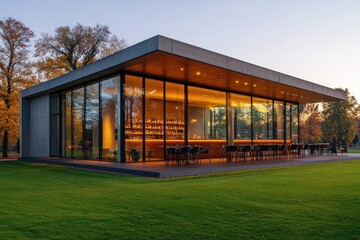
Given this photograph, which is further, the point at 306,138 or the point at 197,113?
the point at 306,138

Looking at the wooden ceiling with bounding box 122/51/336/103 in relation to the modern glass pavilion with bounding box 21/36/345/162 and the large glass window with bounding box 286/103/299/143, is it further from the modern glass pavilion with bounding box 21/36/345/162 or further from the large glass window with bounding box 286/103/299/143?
the large glass window with bounding box 286/103/299/143

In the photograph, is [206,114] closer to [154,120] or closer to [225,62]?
[154,120]

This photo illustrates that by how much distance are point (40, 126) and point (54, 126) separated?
1.51 metres

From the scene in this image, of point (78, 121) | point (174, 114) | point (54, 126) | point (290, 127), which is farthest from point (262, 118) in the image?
point (54, 126)

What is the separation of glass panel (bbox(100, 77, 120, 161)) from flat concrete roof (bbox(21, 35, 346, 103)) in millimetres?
561

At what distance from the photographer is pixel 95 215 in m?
4.98

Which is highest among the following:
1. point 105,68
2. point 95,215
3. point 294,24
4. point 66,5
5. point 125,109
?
point 66,5

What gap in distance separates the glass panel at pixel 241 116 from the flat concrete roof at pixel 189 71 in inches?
21.3

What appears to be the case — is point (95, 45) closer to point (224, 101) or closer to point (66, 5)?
point (66, 5)

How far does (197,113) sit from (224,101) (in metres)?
2.19

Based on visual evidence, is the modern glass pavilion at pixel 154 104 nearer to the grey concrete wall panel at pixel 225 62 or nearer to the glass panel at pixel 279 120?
the grey concrete wall panel at pixel 225 62

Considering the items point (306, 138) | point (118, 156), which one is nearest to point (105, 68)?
point (118, 156)

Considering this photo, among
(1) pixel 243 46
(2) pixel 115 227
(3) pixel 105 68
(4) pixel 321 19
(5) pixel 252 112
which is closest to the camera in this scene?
(2) pixel 115 227

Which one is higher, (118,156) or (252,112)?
(252,112)
